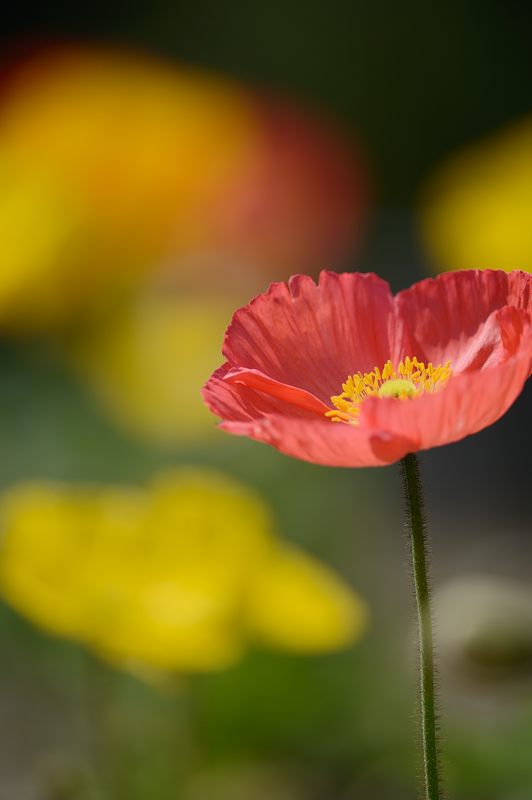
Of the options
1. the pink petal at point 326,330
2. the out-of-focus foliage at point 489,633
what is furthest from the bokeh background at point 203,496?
the pink petal at point 326,330

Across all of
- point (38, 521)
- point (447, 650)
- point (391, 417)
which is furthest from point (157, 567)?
point (391, 417)

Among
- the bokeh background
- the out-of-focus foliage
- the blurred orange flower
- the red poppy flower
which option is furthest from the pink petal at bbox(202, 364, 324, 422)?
the blurred orange flower

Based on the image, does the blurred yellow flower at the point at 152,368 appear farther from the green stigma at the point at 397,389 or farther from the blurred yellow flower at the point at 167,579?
the green stigma at the point at 397,389

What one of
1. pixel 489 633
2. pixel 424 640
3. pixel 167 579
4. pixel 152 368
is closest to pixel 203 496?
pixel 167 579

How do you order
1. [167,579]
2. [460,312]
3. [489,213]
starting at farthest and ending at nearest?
[489,213]
[167,579]
[460,312]

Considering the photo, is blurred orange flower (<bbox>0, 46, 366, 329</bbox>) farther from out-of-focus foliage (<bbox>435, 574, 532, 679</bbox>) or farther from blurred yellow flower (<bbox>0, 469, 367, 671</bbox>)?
out-of-focus foliage (<bbox>435, 574, 532, 679</bbox>)

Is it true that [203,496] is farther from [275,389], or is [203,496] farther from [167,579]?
[275,389]
